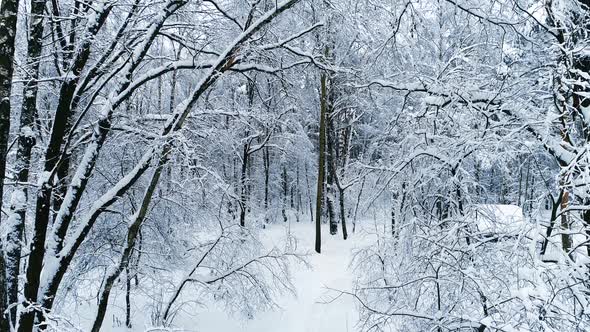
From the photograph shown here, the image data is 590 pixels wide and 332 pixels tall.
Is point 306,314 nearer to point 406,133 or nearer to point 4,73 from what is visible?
point 406,133

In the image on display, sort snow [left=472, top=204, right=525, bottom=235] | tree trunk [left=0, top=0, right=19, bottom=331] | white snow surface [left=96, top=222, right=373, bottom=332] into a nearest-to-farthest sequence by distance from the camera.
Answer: tree trunk [left=0, top=0, right=19, bottom=331]
snow [left=472, top=204, right=525, bottom=235]
white snow surface [left=96, top=222, right=373, bottom=332]

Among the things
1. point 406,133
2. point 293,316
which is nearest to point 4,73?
point 406,133

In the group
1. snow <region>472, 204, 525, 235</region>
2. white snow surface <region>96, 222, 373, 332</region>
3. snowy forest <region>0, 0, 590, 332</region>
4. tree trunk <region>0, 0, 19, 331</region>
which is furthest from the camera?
white snow surface <region>96, 222, 373, 332</region>

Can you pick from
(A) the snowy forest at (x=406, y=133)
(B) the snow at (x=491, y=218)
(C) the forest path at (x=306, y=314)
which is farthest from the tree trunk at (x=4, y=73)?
(C) the forest path at (x=306, y=314)

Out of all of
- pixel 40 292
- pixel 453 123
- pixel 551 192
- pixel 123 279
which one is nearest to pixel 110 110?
pixel 40 292

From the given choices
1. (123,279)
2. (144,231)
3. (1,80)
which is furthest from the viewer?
(144,231)

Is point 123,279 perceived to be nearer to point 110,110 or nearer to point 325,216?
point 110,110

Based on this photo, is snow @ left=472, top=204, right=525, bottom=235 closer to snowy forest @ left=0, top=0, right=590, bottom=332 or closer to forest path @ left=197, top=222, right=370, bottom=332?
snowy forest @ left=0, top=0, right=590, bottom=332

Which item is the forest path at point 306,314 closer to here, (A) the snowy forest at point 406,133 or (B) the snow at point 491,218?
(A) the snowy forest at point 406,133

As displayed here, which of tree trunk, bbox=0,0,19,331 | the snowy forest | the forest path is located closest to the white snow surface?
the forest path

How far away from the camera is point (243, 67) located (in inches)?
215

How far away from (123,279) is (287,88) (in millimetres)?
5605

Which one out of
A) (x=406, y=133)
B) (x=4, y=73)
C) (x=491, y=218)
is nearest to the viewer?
(x=4, y=73)

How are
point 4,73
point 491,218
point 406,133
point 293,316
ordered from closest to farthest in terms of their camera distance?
1. point 4,73
2. point 491,218
3. point 406,133
4. point 293,316
